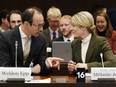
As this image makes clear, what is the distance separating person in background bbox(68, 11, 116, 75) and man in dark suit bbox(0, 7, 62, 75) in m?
0.39

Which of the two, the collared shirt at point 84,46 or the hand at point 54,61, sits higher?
the collared shirt at point 84,46

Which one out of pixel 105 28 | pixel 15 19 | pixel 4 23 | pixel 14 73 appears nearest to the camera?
pixel 14 73

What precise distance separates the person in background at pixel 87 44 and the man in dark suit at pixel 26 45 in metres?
0.39

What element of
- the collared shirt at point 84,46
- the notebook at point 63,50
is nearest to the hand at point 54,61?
the notebook at point 63,50

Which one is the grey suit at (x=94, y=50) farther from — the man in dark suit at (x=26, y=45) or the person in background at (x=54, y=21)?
the person in background at (x=54, y=21)

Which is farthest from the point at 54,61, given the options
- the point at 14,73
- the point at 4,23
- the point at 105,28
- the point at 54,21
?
the point at 4,23

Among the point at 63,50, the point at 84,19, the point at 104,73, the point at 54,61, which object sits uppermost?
the point at 84,19

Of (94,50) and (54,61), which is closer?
(54,61)

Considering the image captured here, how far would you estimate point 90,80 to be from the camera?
13.3 feet

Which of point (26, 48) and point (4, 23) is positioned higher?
point (4, 23)

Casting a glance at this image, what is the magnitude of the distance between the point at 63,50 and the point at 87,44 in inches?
14.0

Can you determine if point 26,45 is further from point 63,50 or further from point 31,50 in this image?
point 63,50

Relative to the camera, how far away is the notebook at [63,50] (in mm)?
5020

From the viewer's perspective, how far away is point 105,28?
6.69 meters
